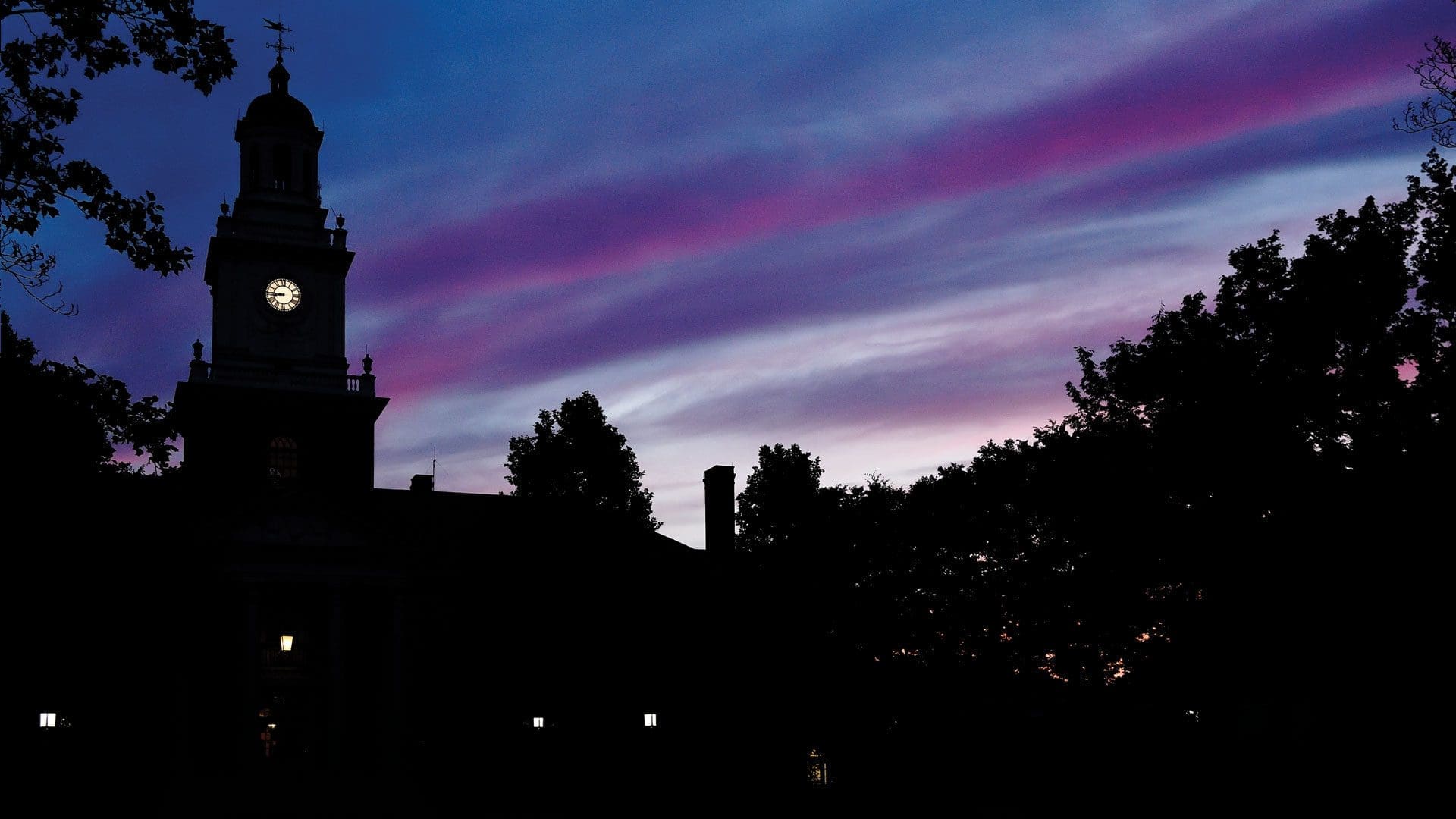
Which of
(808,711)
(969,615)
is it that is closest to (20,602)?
(808,711)

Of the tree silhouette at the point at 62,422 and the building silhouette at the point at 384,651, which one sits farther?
the building silhouette at the point at 384,651

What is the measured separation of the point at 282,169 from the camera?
53.6 meters

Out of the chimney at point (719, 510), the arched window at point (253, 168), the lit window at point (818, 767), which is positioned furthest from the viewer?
the chimney at point (719, 510)

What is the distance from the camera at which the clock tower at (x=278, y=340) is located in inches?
1964

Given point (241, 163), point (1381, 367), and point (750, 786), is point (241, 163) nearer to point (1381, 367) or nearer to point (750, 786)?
point (750, 786)

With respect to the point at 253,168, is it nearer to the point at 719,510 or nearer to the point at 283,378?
the point at 283,378

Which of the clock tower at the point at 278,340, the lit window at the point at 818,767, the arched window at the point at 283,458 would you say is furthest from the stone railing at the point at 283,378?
the lit window at the point at 818,767

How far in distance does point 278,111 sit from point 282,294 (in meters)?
7.04

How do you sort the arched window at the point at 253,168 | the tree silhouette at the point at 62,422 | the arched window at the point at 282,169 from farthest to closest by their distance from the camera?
the arched window at the point at 282,169, the arched window at the point at 253,168, the tree silhouette at the point at 62,422

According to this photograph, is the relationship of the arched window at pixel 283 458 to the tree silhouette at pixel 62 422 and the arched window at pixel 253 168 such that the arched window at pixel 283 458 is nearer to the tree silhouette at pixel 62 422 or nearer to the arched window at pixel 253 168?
the arched window at pixel 253 168

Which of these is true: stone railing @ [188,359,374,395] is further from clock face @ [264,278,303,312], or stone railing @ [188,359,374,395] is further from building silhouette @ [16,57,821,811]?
clock face @ [264,278,303,312]

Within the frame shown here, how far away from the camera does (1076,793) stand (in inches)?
1268

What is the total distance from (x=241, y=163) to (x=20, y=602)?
3283 cm

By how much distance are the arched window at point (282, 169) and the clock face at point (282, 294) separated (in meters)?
3.87
